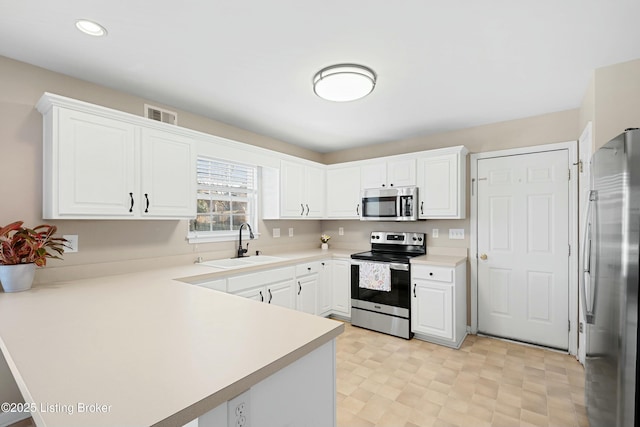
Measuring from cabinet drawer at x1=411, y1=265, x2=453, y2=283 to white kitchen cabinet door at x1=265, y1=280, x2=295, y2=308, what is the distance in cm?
137

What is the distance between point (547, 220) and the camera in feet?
10.2

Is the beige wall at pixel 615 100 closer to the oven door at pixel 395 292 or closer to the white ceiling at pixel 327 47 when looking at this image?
the white ceiling at pixel 327 47

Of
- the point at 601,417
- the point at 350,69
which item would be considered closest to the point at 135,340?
the point at 350,69

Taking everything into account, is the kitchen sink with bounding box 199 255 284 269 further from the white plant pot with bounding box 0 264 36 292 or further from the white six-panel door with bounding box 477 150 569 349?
the white six-panel door with bounding box 477 150 569 349

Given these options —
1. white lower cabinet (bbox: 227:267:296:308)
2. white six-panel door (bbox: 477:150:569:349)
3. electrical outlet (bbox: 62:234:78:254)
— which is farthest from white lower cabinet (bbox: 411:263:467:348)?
electrical outlet (bbox: 62:234:78:254)

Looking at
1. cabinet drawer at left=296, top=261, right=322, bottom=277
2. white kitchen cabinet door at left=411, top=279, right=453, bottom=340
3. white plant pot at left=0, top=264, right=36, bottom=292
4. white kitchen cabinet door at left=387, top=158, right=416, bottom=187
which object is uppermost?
white kitchen cabinet door at left=387, top=158, right=416, bottom=187

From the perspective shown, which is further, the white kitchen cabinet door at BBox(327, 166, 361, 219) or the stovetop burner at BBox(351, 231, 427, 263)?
the white kitchen cabinet door at BBox(327, 166, 361, 219)

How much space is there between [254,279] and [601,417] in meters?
2.50

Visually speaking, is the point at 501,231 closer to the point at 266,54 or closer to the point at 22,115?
the point at 266,54

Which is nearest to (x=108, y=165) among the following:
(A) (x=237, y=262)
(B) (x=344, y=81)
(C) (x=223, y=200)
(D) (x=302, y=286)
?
(C) (x=223, y=200)

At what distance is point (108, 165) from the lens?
7.09ft

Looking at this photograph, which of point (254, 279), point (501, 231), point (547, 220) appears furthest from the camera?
point (501, 231)

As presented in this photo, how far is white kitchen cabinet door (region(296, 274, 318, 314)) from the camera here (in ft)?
11.2

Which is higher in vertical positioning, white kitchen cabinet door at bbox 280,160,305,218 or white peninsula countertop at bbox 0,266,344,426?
A: white kitchen cabinet door at bbox 280,160,305,218
